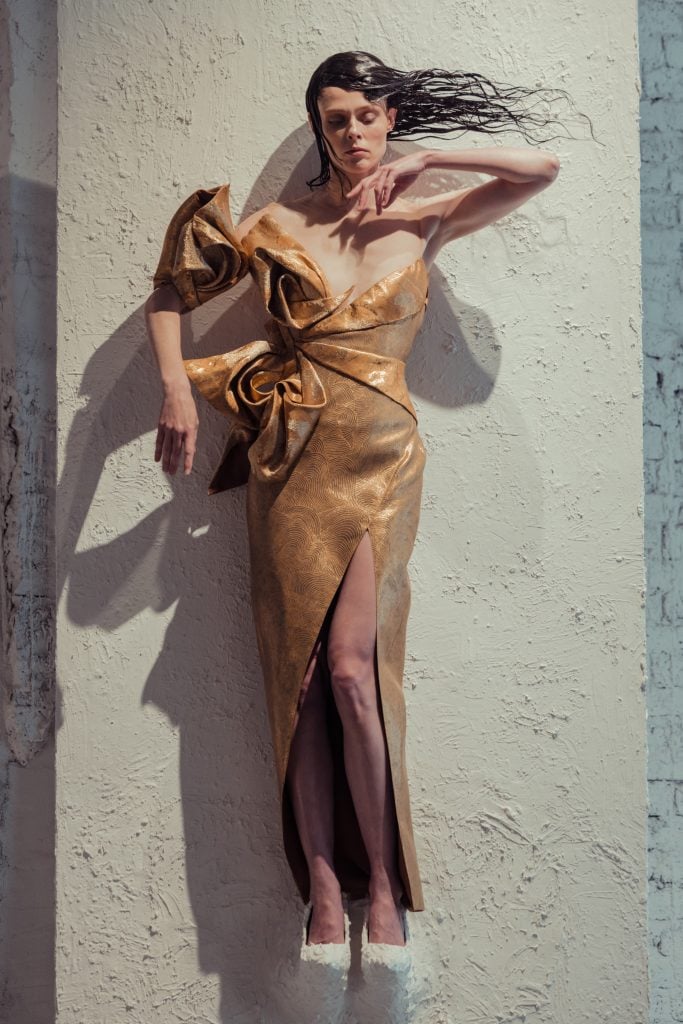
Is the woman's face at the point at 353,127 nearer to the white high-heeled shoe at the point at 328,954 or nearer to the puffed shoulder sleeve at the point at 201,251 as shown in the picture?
the puffed shoulder sleeve at the point at 201,251

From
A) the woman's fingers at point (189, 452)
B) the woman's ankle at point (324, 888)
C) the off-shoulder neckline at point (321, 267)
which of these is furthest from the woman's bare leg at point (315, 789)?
the off-shoulder neckline at point (321, 267)

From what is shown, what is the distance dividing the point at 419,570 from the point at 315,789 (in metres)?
0.46

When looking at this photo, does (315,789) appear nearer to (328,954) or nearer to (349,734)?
(349,734)

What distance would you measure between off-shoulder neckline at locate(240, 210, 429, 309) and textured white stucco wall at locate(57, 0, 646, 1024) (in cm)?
13

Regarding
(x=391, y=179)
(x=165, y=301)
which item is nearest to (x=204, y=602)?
(x=165, y=301)

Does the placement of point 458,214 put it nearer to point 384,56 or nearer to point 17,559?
point 384,56

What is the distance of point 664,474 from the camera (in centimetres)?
288

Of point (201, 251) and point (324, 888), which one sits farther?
point (201, 251)

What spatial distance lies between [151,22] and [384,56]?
44 cm

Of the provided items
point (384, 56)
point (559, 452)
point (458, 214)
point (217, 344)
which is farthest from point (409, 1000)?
point (384, 56)

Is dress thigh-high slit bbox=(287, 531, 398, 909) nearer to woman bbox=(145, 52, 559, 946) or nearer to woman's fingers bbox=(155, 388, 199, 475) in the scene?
woman bbox=(145, 52, 559, 946)

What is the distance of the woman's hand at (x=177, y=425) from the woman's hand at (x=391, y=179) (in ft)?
1.50

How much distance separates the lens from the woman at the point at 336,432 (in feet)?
7.06

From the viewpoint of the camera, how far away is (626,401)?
2.48 meters
